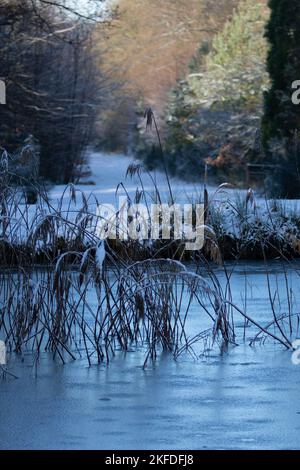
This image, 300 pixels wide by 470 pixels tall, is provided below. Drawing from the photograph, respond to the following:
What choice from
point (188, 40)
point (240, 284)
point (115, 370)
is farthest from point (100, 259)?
point (188, 40)

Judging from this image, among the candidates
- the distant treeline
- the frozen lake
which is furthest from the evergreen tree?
the frozen lake

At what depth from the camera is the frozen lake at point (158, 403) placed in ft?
15.1

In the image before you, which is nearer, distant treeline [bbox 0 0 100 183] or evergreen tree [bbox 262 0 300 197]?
distant treeline [bbox 0 0 100 183]

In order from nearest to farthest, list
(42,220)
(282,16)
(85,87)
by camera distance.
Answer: (42,220)
(282,16)
(85,87)

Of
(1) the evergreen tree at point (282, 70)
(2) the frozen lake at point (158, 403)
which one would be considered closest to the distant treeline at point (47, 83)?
(1) the evergreen tree at point (282, 70)

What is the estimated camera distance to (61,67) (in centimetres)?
2734

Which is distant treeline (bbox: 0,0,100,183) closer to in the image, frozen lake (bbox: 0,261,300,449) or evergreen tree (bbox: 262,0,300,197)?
evergreen tree (bbox: 262,0,300,197)

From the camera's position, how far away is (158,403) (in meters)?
5.31

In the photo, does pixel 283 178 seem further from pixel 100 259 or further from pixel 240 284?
pixel 100 259

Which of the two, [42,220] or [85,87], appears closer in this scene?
[42,220]

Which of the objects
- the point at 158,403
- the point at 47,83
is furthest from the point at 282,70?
the point at 158,403

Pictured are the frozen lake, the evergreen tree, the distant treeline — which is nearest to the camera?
the frozen lake

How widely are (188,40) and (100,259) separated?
36254mm

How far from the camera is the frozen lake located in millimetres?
4613
